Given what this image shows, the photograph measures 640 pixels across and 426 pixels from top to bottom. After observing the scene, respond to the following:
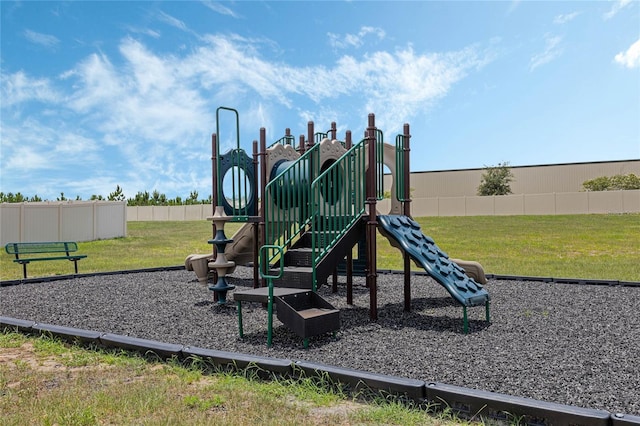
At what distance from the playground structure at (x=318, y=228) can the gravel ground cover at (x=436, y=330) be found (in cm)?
36

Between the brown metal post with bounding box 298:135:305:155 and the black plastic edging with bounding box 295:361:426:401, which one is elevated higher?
the brown metal post with bounding box 298:135:305:155

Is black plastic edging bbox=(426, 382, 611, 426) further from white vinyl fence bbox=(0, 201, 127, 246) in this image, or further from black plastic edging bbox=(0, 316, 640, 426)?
white vinyl fence bbox=(0, 201, 127, 246)

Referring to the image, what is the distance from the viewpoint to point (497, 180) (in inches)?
1800

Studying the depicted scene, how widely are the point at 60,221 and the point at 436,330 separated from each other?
74.0ft

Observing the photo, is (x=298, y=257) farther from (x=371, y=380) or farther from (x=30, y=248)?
(x=30, y=248)

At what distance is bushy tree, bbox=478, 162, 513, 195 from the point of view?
4547 cm

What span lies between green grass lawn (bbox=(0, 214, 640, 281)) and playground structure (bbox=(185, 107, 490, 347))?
18.0 feet

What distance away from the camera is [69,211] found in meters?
24.6

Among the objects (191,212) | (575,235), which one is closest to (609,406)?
(575,235)

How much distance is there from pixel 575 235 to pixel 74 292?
20.2 m

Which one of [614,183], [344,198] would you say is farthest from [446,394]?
[614,183]

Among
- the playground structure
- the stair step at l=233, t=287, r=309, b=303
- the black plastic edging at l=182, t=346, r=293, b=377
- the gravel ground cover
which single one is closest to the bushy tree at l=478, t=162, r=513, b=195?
the gravel ground cover

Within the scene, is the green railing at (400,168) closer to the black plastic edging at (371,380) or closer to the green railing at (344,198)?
the green railing at (344,198)

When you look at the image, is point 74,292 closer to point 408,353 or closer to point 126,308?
point 126,308
